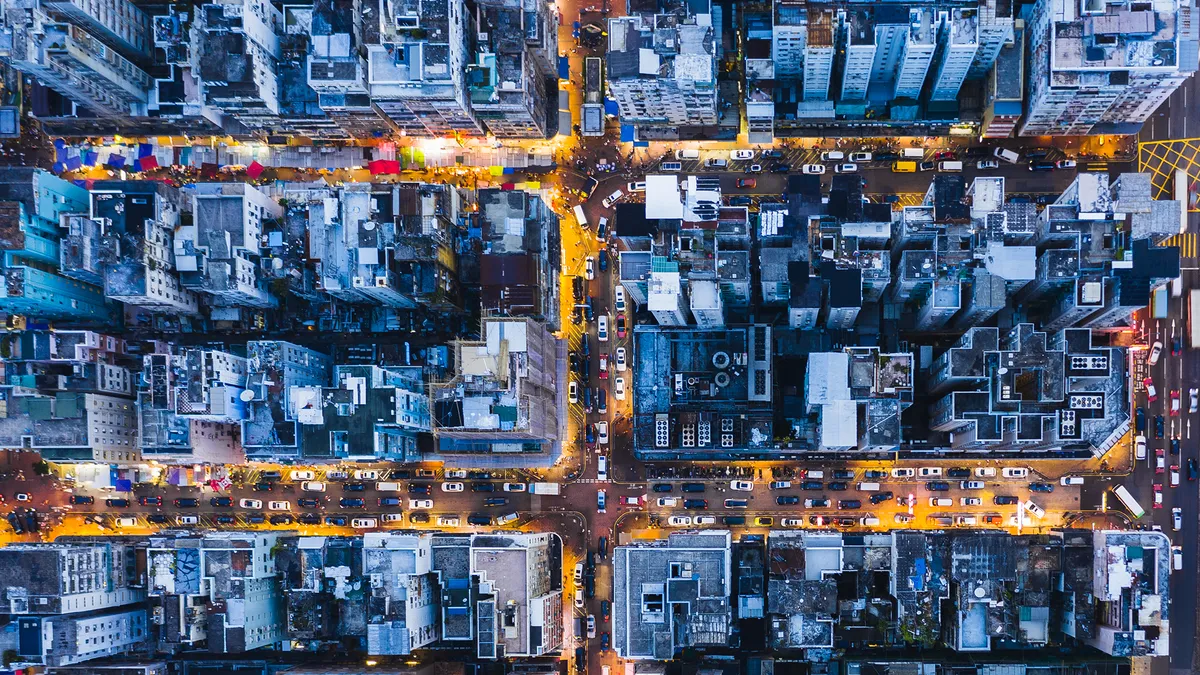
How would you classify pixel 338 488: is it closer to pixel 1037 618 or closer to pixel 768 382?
pixel 768 382

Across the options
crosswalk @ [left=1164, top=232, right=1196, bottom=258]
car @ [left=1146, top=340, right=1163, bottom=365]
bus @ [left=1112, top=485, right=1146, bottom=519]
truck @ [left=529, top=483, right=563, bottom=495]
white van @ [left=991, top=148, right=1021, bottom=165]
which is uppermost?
white van @ [left=991, top=148, right=1021, bottom=165]

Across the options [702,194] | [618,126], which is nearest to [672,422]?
[702,194]

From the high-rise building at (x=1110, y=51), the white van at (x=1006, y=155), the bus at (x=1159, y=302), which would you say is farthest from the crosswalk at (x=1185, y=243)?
the white van at (x=1006, y=155)

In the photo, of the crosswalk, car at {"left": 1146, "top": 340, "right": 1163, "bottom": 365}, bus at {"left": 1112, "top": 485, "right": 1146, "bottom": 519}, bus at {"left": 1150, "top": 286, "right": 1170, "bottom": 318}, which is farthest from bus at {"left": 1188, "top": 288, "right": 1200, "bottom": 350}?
bus at {"left": 1112, "top": 485, "right": 1146, "bottom": 519}

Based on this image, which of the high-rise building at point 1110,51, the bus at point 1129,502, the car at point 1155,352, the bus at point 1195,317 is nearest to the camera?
the high-rise building at point 1110,51

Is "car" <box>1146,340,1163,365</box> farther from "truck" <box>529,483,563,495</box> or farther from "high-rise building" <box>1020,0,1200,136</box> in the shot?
"truck" <box>529,483,563,495</box>

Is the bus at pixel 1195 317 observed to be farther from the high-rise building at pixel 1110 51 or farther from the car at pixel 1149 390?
the high-rise building at pixel 1110 51
